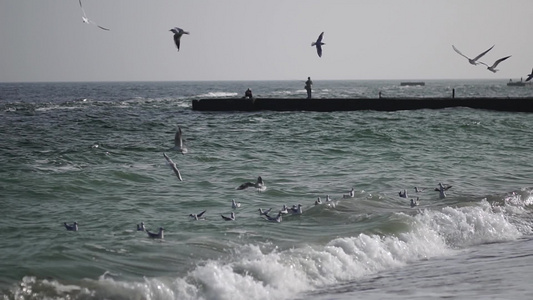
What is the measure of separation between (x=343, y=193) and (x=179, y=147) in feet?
15.9

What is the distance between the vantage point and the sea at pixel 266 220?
29.6 ft

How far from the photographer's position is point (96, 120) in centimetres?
3538

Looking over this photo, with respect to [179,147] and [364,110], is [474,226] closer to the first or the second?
[179,147]

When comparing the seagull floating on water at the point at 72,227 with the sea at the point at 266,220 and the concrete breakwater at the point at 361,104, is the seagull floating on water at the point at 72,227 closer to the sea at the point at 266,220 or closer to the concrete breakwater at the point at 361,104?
the sea at the point at 266,220

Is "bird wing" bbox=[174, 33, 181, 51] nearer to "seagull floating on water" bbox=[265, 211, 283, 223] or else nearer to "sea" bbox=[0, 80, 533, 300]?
"sea" bbox=[0, 80, 533, 300]

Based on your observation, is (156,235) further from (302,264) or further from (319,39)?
(319,39)

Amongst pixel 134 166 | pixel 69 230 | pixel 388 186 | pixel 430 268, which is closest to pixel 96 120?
pixel 134 166

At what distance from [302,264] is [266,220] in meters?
2.57

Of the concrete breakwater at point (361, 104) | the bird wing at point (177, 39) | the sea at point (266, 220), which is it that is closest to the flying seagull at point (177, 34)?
the bird wing at point (177, 39)

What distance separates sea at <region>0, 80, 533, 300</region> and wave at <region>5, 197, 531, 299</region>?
2 cm

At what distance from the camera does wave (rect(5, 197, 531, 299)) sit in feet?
28.7

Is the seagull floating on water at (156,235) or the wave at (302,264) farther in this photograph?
the seagull floating on water at (156,235)

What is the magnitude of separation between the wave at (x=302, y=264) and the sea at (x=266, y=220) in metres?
0.02

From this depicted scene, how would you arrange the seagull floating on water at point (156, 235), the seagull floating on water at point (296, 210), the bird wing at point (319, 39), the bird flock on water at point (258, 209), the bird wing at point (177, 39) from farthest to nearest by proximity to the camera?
1. the bird wing at point (319, 39)
2. the bird wing at point (177, 39)
3. the seagull floating on water at point (296, 210)
4. the bird flock on water at point (258, 209)
5. the seagull floating on water at point (156, 235)
